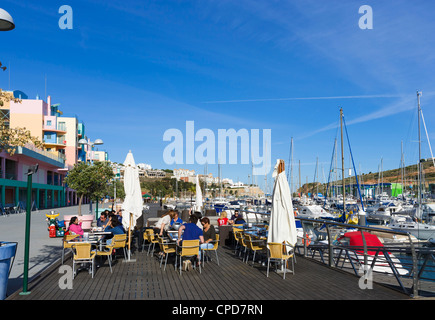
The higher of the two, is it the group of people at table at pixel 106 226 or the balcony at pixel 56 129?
the balcony at pixel 56 129

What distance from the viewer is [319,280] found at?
26.4ft

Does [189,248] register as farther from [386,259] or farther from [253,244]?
[386,259]

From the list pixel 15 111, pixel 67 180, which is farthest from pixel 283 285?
pixel 15 111

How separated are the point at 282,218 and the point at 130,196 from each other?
4.50 m

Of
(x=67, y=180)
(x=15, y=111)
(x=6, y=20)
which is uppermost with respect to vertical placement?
(x=15, y=111)

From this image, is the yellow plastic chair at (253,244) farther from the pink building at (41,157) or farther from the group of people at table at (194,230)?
A: the pink building at (41,157)

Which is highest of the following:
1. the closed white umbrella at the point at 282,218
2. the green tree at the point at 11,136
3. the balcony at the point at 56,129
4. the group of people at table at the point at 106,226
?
the balcony at the point at 56,129

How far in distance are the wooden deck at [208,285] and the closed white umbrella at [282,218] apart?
2.69 feet

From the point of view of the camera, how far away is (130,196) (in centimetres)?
1102

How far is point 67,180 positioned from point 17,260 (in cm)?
1308

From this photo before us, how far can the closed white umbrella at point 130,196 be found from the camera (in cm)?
1082

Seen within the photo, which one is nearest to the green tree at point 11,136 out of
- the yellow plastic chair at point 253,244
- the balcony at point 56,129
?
the yellow plastic chair at point 253,244

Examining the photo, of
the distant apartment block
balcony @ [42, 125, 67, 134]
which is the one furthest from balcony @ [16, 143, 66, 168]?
balcony @ [42, 125, 67, 134]
